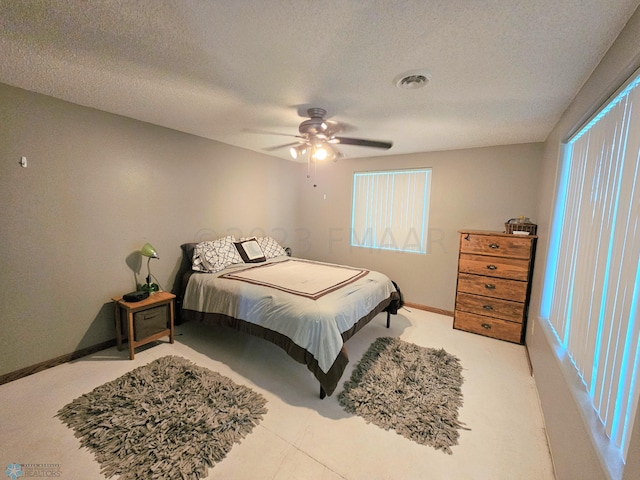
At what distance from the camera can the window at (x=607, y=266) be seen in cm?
99

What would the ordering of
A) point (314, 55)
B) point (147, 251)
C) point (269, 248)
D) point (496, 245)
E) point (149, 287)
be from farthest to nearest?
point (269, 248) → point (496, 245) → point (149, 287) → point (147, 251) → point (314, 55)

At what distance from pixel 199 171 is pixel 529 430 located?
397 centimetres

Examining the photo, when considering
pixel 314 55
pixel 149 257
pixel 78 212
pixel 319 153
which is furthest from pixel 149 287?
pixel 314 55

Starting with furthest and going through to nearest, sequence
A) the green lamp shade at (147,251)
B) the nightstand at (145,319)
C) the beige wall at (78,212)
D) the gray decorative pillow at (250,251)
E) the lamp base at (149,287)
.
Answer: the gray decorative pillow at (250,251), the lamp base at (149,287), the green lamp shade at (147,251), the nightstand at (145,319), the beige wall at (78,212)

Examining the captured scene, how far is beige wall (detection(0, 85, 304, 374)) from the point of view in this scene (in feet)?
6.88

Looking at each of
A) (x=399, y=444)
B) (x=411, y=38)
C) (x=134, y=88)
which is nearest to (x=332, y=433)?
(x=399, y=444)

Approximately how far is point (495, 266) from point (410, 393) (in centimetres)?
185

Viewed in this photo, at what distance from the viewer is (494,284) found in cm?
304

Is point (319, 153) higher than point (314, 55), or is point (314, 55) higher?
point (314, 55)

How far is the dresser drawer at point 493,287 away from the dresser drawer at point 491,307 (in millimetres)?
55

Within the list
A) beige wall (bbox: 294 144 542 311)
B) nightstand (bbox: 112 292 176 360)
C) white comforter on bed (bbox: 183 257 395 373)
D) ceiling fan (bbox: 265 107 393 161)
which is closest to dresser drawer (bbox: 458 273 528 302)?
beige wall (bbox: 294 144 542 311)

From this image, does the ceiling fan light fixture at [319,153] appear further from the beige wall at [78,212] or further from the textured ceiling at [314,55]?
the beige wall at [78,212]

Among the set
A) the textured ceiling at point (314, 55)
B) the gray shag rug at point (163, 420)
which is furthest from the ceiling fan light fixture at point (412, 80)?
the gray shag rug at point (163, 420)
